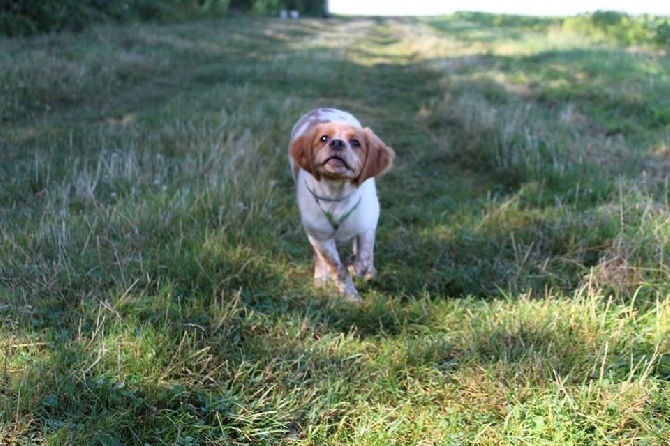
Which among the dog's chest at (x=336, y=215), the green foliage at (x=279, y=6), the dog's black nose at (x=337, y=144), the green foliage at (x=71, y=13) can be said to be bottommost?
the dog's chest at (x=336, y=215)

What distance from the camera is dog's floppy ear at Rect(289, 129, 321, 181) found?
131 inches

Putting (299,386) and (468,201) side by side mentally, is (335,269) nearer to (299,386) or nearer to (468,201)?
(299,386)

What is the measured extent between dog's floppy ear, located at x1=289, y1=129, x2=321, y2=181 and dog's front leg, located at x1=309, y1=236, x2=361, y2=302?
45cm

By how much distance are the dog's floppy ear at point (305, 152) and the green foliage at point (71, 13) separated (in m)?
11.2

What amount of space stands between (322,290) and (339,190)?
59cm

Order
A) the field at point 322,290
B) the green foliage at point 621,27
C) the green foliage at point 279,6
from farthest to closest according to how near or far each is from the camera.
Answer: the green foliage at point 279,6 → the green foliage at point 621,27 → the field at point 322,290

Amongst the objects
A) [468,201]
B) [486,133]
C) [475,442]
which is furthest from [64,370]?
[486,133]

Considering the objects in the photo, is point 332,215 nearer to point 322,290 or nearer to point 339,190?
point 339,190

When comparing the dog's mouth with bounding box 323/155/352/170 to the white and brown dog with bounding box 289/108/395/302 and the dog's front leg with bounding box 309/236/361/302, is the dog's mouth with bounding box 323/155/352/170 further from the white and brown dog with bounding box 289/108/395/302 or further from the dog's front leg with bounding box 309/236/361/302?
the dog's front leg with bounding box 309/236/361/302

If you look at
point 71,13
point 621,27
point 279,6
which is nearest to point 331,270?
point 71,13

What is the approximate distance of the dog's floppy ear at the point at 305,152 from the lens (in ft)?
10.9

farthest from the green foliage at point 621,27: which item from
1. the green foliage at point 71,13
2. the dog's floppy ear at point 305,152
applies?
the green foliage at point 71,13

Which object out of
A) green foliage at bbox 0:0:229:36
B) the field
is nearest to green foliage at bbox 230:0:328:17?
green foliage at bbox 0:0:229:36

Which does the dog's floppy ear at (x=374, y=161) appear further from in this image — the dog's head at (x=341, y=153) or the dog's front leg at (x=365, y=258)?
the dog's front leg at (x=365, y=258)
